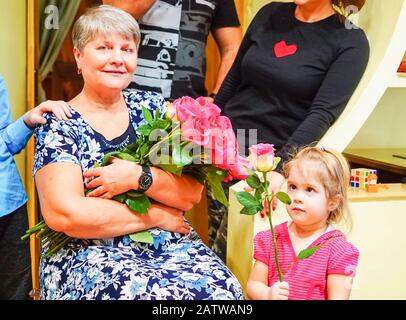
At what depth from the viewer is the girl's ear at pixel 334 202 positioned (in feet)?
5.00

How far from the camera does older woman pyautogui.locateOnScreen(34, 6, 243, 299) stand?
4.70 feet

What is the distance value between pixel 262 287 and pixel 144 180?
0.38 meters

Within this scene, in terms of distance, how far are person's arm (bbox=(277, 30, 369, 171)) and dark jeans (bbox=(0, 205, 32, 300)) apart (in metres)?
0.86

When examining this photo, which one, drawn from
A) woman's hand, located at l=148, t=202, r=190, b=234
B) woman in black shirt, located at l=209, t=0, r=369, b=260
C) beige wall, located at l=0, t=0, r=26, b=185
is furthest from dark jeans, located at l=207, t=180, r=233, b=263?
beige wall, located at l=0, t=0, r=26, b=185

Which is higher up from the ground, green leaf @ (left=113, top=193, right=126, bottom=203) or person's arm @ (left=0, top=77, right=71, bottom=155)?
person's arm @ (left=0, top=77, right=71, bottom=155)

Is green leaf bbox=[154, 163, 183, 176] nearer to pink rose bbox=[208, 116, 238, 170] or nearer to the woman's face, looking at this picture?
pink rose bbox=[208, 116, 238, 170]

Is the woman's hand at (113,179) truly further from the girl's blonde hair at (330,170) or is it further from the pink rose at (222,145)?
the girl's blonde hair at (330,170)

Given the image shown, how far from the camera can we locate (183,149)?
149 centimetres

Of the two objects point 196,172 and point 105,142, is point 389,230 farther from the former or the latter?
point 105,142
